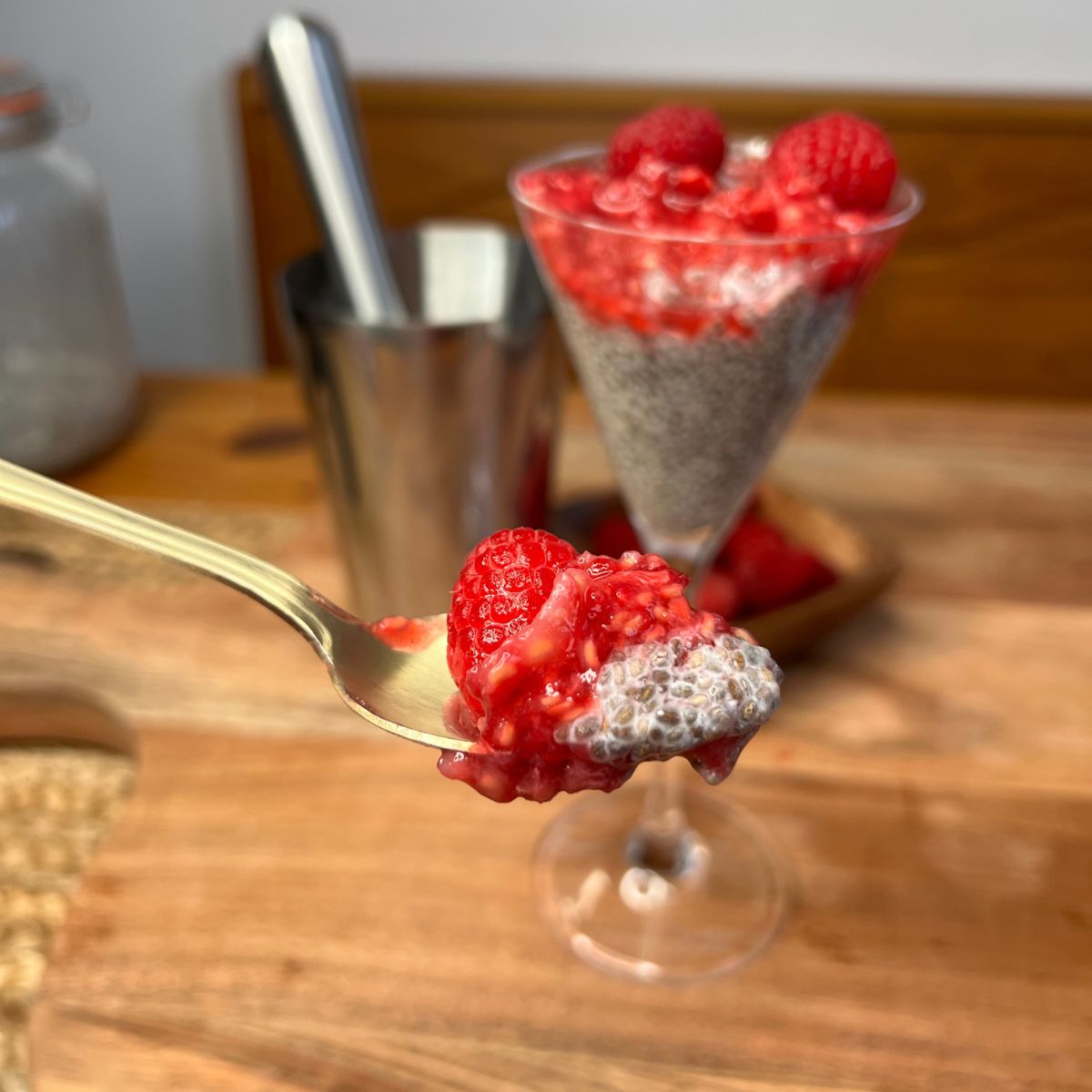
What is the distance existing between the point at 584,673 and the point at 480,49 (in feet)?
4.23

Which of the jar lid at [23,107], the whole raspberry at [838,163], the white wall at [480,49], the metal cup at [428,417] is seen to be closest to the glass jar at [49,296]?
the jar lid at [23,107]

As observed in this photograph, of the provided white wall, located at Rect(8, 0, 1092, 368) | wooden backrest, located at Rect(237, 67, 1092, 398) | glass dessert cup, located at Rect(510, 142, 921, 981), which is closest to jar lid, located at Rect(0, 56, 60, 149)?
glass dessert cup, located at Rect(510, 142, 921, 981)

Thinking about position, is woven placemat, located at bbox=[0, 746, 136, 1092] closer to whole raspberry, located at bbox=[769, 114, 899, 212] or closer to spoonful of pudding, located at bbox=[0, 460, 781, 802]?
spoonful of pudding, located at bbox=[0, 460, 781, 802]

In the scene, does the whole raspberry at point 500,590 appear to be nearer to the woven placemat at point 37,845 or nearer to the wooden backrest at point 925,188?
the woven placemat at point 37,845

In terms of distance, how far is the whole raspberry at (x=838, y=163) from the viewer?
1.80 ft

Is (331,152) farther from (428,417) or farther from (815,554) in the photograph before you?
(815,554)

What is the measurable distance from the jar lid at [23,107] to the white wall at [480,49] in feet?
2.32

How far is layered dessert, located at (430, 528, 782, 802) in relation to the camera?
15.0 inches

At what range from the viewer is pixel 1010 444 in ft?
3.31

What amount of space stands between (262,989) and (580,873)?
0.59 ft

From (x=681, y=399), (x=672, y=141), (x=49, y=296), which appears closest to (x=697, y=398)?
(x=681, y=399)

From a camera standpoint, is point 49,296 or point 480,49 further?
point 480,49

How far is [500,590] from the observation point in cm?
39

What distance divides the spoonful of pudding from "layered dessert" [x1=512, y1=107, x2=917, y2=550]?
18 cm
